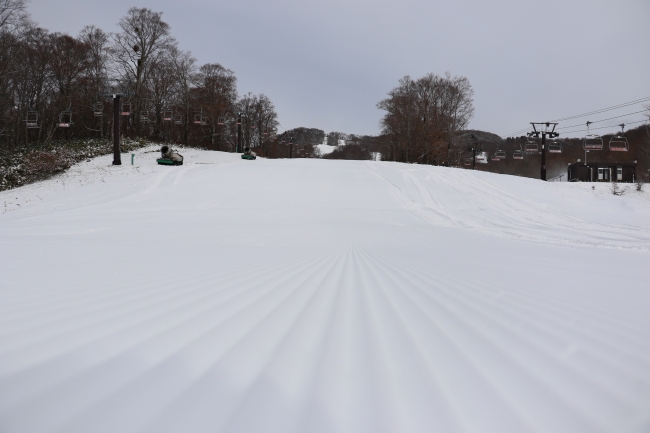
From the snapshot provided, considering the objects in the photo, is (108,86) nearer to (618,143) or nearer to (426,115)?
(426,115)

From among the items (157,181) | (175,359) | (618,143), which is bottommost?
(175,359)

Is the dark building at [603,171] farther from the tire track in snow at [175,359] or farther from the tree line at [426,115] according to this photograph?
the tire track in snow at [175,359]

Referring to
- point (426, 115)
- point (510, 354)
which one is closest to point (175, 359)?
point (510, 354)

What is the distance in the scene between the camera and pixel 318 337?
1.81 m

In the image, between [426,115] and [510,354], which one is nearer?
[510,354]

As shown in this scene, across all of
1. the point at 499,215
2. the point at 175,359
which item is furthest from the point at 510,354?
the point at 499,215

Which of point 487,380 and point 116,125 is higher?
point 116,125

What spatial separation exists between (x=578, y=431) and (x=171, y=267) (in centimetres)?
350

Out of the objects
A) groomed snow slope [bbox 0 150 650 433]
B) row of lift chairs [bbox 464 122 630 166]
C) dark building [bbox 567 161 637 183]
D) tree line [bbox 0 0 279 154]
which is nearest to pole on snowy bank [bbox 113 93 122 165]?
tree line [bbox 0 0 279 154]

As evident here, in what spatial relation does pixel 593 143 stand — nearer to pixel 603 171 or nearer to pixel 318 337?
pixel 603 171

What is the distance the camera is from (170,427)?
110 centimetres

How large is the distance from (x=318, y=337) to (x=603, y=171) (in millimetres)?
60158

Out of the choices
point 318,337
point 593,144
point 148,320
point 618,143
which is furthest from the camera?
point 593,144

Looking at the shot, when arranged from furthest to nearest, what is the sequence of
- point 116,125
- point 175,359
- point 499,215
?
point 116,125
point 499,215
point 175,359
